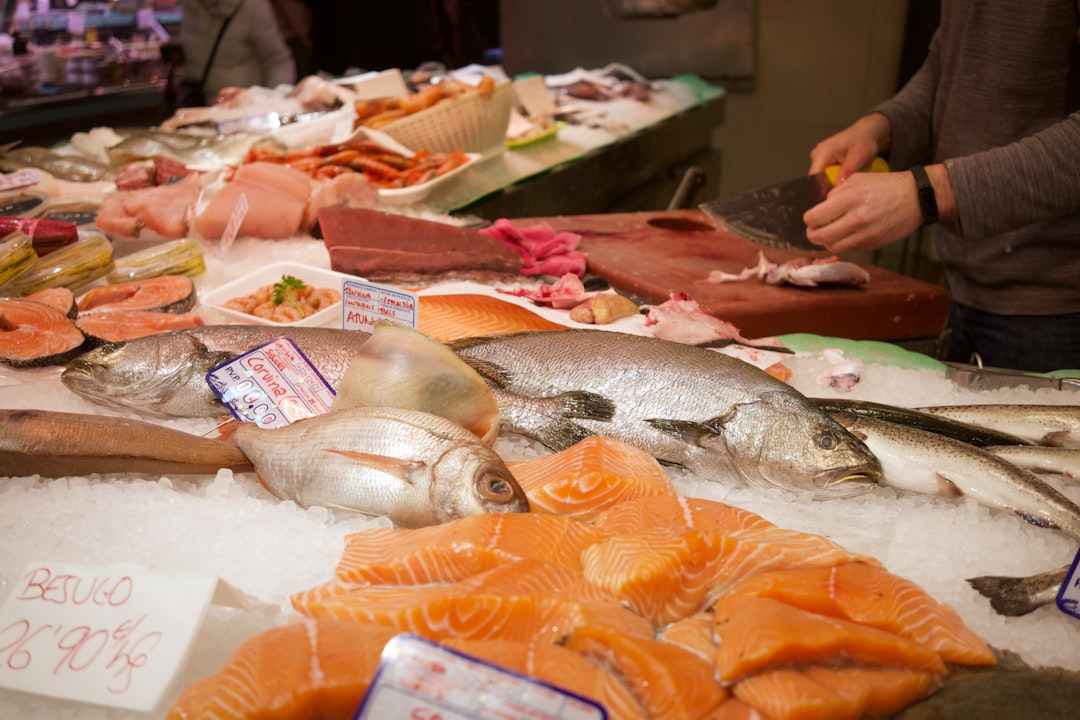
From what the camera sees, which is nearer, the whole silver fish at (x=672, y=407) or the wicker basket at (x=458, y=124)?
the whole silver fish at (x=672, y=407)

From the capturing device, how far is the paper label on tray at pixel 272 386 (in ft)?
5.92

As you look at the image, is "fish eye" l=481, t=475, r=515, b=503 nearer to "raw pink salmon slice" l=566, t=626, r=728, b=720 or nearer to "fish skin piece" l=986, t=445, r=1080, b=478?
"raw pink salmon slice" l=566, t=626, r=728, b=720

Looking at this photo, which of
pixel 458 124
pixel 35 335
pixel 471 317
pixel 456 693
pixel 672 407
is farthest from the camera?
pixel 458 124

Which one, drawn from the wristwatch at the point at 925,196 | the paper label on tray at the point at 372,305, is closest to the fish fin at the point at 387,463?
the paper label on tray at the point at 372,305

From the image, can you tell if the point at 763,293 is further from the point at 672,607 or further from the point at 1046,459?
the point at 672,607

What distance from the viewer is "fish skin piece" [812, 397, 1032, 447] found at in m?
1.82

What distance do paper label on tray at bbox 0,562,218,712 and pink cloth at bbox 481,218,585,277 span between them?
204 cm

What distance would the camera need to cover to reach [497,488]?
143 cm

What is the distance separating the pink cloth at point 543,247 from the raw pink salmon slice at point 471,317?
0.76m

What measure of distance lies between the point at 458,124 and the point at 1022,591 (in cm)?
370

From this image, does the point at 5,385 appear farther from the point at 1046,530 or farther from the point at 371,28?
the point at 371,28

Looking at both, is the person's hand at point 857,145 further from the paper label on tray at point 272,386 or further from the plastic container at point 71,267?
the plastic container at point 71,267

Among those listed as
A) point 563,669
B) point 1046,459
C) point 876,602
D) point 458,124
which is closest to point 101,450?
point 563,669

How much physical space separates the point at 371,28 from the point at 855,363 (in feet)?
27.9
